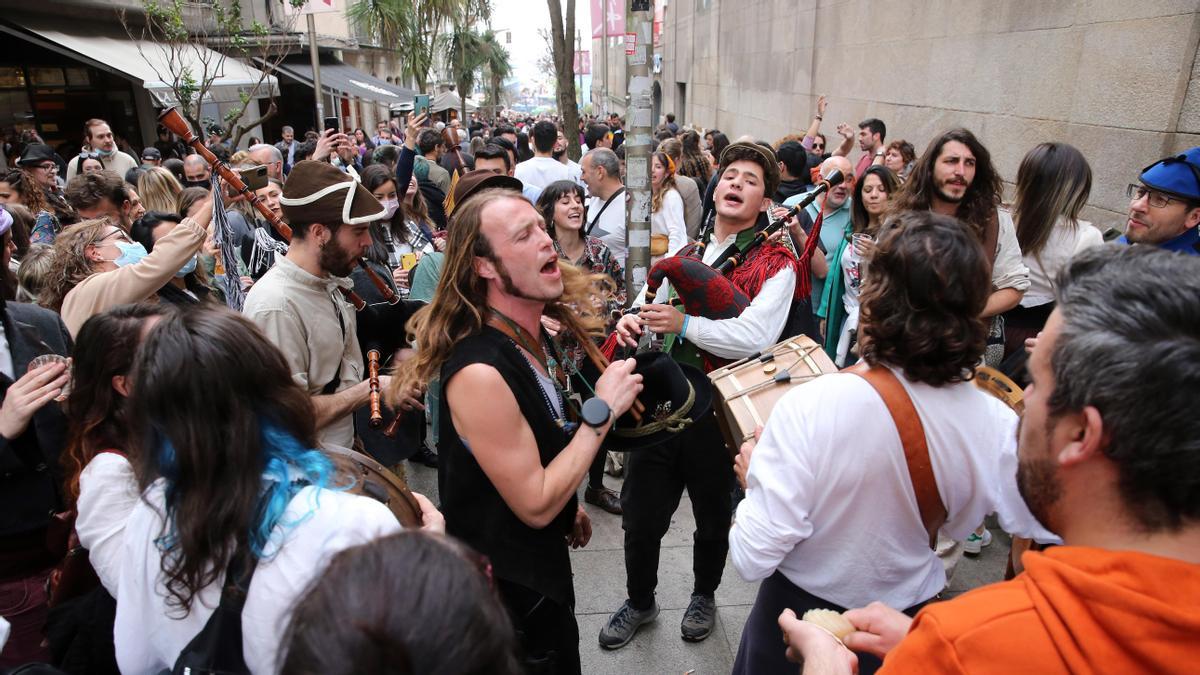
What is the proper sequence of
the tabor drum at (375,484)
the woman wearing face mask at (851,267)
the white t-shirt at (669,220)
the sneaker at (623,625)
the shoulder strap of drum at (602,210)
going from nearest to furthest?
the tabor drum at (375,484) → the sneaker at (623,625) → the woman wearing face mask at (851,267) → the shoulder strap of drum at (602,210) → the white t-shirt at (669,220)

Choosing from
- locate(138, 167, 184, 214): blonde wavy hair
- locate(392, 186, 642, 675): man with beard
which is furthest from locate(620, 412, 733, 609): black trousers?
locate(138, 167, 184, 214): blonde wavy hair

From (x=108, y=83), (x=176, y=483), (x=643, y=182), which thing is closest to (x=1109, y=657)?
(x=176, y=483)

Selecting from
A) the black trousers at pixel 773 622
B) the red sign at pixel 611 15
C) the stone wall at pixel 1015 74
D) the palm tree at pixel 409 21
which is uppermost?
the palm tree at pixel 409 21

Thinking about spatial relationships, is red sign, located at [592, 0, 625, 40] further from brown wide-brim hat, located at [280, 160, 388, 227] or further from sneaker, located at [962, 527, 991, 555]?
sneaker, located at [962, 527, 991, 555]

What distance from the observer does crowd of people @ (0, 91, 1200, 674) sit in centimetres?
100

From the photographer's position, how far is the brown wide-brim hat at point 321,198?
9.52 feet

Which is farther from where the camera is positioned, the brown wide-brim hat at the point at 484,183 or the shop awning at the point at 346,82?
the shop awning at the point at 346,82

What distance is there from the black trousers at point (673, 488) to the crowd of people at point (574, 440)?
0.02 m

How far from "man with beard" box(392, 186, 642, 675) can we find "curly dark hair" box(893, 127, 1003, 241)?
2.34 metres

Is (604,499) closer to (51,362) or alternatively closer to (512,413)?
(512,413)

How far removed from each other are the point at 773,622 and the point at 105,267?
10.9 feet

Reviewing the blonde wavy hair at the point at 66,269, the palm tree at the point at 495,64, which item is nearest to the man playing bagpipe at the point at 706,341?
the blonde wavy hair at the point at 66,269

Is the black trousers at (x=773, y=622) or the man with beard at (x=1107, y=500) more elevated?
the man with beard at (x=1107, y=500)

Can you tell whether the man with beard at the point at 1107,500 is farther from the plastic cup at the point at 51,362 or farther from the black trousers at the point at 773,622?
the plastic cup at the point at 51,362
